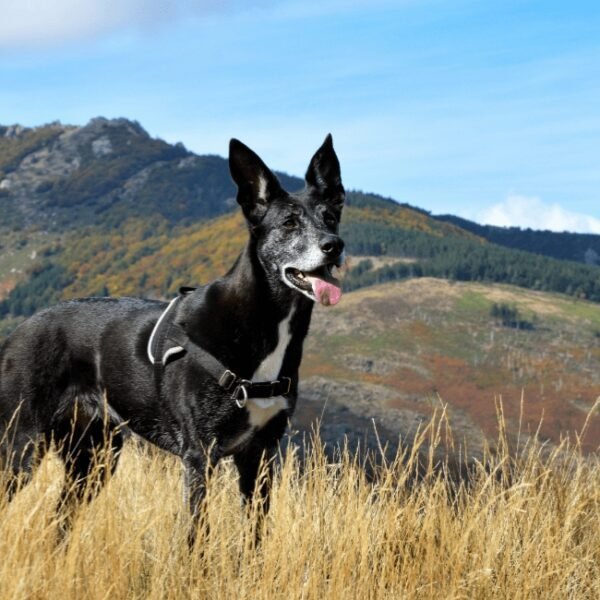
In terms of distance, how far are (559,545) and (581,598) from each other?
0.30m

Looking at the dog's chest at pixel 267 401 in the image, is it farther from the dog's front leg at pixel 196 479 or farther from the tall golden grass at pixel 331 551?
the tall golden grass at pixel 331 551

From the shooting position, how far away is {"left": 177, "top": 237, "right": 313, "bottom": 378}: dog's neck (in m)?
5.03

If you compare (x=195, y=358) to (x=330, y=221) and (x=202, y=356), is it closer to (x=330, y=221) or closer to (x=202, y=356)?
(x=202, y=356)

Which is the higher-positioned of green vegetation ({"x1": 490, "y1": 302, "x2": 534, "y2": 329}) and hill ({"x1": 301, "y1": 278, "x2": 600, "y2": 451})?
green vegetation ({"x1": 490, "y1": 302, "x2": 534, "y2": 329})

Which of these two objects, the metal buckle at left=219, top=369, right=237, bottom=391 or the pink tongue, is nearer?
the pink tongue

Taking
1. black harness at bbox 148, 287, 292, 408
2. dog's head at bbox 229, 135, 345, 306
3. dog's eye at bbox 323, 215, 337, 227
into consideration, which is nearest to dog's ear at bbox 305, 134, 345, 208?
dog's head at bbox 229, 135, 345, 306

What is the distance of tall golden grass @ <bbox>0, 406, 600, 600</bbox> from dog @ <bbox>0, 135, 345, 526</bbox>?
339 millimetres

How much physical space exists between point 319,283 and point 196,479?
1.29 m

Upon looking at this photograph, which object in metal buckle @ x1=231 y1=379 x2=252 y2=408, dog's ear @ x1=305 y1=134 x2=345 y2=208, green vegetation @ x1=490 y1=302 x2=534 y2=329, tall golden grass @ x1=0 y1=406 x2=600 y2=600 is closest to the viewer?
tall golden grass @ x1=0 y1=406 x2=600 y2=600

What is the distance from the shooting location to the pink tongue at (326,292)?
183 inches

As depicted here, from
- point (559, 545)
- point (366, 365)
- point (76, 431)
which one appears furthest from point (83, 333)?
point (366, 365)

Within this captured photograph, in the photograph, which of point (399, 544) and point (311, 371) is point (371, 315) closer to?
point (311, 371)

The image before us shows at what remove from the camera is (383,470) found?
5.27 meters

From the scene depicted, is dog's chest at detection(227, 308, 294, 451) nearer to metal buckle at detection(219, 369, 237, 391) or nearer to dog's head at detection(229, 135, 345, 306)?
metal buckle at detection(219, 369, 237, 391)
